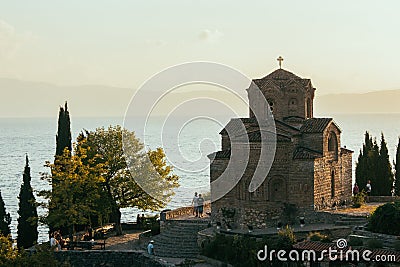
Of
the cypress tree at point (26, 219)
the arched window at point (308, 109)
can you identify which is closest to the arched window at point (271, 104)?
the arched window at point (308, 109)

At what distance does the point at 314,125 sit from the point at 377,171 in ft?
34.1

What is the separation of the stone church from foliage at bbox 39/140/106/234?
21.8ft

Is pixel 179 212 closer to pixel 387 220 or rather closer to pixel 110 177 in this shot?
pixel 110 177

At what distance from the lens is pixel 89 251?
3309cm

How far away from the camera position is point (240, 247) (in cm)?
3019

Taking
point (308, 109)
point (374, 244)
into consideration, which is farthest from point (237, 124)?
point (374, 244)

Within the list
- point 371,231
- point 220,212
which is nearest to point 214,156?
point 220,212

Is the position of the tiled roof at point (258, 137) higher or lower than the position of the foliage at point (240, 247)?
higher

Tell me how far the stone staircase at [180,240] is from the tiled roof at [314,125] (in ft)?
23.9

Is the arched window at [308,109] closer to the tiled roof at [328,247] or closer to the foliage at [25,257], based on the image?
the tiled roof at [328,247]

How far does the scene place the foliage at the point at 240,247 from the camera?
2884cm

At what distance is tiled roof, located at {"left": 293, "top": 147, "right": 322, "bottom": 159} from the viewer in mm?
34375

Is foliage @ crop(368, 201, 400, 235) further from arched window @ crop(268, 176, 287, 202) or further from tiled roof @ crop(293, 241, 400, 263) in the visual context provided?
arched window @ crop(268, 176, 287, 202)

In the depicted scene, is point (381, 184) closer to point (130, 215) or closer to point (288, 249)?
point (288, 249)
